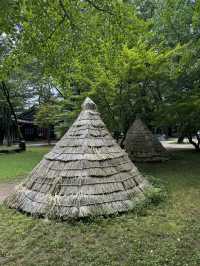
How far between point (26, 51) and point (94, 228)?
368cm

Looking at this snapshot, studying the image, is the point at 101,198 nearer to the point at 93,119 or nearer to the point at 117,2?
the point at 93,119

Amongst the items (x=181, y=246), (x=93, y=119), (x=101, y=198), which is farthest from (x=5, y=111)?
(x=181, y=246)

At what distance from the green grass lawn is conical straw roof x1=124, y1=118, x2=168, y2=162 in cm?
748

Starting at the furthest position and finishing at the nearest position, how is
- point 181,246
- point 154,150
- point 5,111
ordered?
1. point 5,111
2. point 154,150
3. point 181,246

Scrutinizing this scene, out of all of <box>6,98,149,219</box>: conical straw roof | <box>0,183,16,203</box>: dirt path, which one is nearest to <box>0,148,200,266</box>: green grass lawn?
<box>6,98,149,219</box>: conical straw roof

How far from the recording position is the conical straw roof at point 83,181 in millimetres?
6438

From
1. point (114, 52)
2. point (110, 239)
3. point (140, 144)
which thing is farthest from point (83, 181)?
point (140, 144)

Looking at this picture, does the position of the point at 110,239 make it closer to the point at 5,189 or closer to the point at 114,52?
the point at 114,52

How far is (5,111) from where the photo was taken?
3148cm

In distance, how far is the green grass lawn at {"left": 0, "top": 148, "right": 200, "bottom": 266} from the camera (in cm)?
464

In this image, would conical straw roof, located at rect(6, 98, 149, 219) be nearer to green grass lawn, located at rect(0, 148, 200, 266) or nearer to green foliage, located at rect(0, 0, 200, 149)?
green grass lawn, located at rect(0, 148, 200, 266)

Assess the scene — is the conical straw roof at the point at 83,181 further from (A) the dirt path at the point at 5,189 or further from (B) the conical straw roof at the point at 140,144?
(B) the conical straw roof at the point at 140,144

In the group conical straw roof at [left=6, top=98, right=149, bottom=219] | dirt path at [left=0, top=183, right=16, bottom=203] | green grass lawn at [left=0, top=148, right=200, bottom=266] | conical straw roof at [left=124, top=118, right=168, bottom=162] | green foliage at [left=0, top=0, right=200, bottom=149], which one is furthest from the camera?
conical straw roof at [left=124, top=118, right=168, bottom=162]

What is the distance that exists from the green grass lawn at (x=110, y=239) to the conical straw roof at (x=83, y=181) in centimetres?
30
